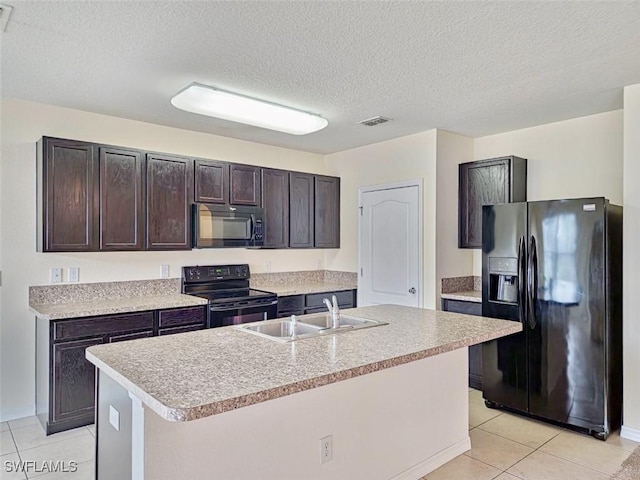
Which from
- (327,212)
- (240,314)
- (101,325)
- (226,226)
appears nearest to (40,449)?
(101,325)

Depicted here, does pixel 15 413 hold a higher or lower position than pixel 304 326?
lower

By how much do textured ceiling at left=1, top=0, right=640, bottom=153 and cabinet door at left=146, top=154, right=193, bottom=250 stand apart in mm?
444

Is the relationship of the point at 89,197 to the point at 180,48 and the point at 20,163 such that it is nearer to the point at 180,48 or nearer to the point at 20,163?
the point at 20,163

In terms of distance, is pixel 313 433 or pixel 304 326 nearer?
pixel 313 433

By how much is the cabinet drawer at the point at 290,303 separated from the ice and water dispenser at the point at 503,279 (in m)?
1.90

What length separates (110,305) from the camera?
11.4 feet

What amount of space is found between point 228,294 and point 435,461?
2420mm

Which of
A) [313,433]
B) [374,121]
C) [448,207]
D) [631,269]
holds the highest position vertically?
[374,121]

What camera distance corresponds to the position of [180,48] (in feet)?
8.18

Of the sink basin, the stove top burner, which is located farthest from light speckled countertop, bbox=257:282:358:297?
the sink basin

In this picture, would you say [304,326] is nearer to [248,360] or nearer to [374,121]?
[248,360]

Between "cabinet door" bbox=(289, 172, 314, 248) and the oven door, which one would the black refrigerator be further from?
"cabinet door" bbox=(289, 172, 314, 248)

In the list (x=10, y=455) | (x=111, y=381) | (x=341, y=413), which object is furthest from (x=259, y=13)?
(x=10, y=455)

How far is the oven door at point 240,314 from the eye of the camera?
3828mm
